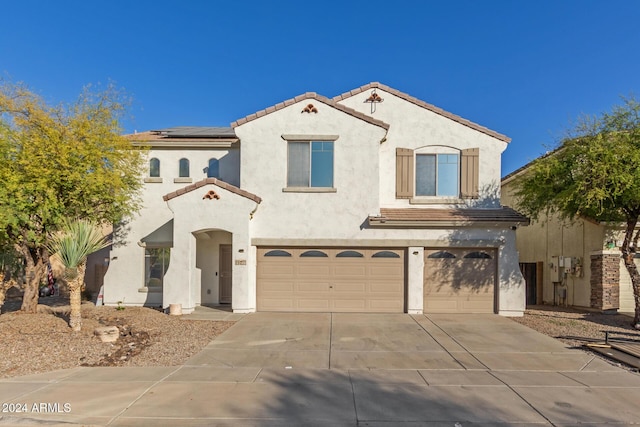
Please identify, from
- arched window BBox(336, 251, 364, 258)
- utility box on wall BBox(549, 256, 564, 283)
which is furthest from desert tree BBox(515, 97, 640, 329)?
arched window BBox(336, 251, 364, 258)

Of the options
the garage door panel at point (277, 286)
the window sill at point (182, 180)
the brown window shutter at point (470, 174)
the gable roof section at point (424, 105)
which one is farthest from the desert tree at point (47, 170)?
the brown window shutter at point (470, 174)

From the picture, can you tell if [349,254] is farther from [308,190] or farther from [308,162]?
[308,162]

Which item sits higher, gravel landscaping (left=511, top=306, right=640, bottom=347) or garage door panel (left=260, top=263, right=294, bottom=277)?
garage door panel (left=260, top=263, right=294, bottom=277)

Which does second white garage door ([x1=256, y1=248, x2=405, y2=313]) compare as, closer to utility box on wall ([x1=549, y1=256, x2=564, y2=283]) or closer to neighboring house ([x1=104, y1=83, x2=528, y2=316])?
neighboring house ([x1=104, y1=83, x2=528, y2=316])

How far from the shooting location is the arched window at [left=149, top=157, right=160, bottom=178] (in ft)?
50.5

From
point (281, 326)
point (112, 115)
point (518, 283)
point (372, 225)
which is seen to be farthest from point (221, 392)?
point (518, 283)

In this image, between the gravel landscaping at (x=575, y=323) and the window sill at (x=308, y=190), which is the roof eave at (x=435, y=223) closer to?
the window sill at (x=308, y=190)

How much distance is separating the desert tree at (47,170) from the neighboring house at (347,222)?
248 centimetres

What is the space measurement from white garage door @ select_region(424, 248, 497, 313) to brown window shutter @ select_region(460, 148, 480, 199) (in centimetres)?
208

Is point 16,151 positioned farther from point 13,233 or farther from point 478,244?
point 478,244

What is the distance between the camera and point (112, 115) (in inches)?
493

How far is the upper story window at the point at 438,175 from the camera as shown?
1477 centimetres

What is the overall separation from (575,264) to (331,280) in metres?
9.58

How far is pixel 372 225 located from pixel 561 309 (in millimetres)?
8389
